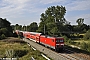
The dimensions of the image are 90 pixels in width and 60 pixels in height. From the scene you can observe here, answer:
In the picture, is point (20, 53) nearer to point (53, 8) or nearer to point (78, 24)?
point (53, 8)

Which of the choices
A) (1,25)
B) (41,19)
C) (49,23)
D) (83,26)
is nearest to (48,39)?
(49,23)

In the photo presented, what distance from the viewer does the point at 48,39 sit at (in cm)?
3238

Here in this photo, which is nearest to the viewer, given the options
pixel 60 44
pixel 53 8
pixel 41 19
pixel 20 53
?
pixel 20 53

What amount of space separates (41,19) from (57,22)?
25.0 m

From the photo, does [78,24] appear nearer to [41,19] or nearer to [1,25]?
[41,19]

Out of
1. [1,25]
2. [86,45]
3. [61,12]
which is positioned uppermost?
[61,12]

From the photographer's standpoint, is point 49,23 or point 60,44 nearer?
point 60,44

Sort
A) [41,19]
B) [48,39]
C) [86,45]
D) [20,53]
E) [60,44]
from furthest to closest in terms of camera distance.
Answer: [41,19] → [86,45] → [48,39] → [60,44] → [20,53]

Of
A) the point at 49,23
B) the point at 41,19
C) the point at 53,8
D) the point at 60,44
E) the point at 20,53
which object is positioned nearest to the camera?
the point at 20,53

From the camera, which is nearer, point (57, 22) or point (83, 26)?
point (57, 22)

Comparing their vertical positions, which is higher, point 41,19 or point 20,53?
point 41,19

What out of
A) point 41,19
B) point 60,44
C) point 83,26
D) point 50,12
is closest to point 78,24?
point 83,26

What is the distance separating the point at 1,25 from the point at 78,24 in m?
72.1

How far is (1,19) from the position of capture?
87.0 meters
